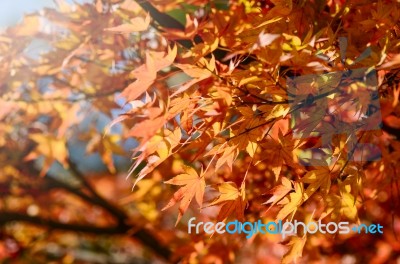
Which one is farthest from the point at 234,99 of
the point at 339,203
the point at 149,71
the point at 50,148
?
the point at 50,148

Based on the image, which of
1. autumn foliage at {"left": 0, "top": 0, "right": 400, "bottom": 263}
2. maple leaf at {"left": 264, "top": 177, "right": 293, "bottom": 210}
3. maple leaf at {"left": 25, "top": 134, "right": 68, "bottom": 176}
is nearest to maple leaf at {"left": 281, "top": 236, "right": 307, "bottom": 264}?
autumn foliage at {"left": 0, "top": 0, "right": 400, "bottom": 263}

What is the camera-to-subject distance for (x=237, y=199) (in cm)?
99

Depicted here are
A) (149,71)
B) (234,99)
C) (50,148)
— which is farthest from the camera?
(50,148)

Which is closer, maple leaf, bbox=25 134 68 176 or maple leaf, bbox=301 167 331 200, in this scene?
maple leaf, bbox=301 167 331 200

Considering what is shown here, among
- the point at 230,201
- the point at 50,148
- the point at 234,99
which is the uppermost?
the point at 234,99

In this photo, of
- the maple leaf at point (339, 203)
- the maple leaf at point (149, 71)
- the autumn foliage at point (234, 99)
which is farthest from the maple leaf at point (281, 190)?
the maple leaf at point (149, 71)

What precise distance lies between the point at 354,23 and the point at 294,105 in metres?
0.29

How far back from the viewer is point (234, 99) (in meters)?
0.96

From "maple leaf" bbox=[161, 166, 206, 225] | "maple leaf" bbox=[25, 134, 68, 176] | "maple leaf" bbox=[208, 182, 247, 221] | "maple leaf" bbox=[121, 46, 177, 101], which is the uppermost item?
"maple leaf" bbox=[121, 46, 177, 101]

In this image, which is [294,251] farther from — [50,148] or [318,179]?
[50,148]

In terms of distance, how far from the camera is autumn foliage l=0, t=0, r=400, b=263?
91 centimetres

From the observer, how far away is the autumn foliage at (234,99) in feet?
2.98

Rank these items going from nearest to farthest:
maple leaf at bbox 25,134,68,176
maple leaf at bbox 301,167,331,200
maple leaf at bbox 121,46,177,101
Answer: maple leaf at bbox 121,46,177,101 < maple leaf at bbox 301,167,331,200 < maple leaf at bbox 25,134,68,176

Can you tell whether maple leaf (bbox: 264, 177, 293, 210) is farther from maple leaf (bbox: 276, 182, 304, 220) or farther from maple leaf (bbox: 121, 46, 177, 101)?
maple leaf (bbox: 121, 46, 177, 101)
